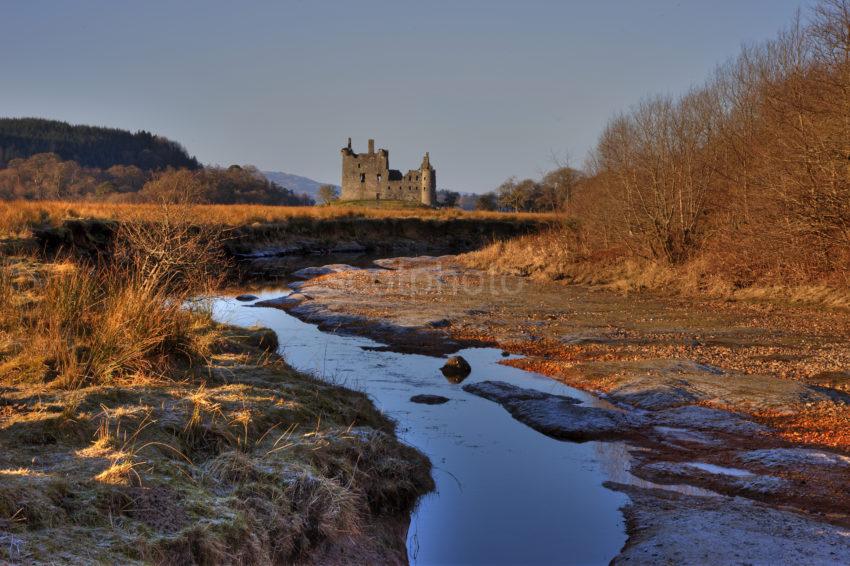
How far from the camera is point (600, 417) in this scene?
977 cm

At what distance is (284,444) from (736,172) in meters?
23.3

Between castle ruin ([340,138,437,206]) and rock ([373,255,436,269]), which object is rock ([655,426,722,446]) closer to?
rock ([373,255,436,269])

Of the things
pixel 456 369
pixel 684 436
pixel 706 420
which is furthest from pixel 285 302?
pixel 684 436

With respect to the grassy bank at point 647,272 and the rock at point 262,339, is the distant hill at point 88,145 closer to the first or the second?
the grassy bank at point 647,272

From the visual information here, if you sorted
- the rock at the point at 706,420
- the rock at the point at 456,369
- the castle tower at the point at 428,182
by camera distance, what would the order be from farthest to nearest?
the castle tower at the point at 428,182
the rock at the point at 456,369
the rock at the point at 706,420

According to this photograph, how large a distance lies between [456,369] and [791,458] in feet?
21.1

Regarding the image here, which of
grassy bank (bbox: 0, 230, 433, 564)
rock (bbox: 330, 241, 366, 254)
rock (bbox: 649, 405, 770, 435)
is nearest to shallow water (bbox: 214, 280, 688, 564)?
grassy bank (bbox: 0, 230, 433, 564)

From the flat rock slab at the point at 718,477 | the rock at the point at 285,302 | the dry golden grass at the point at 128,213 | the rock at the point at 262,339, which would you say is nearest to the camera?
the flat rock slab at the point at 718,477

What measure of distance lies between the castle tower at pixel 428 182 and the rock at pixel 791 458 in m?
98.0

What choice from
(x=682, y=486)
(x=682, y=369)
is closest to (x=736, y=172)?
(x=682, y=369)

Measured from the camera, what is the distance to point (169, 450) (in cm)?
582

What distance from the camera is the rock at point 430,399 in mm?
11000

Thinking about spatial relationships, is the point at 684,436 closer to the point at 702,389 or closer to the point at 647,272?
the point at 702,389

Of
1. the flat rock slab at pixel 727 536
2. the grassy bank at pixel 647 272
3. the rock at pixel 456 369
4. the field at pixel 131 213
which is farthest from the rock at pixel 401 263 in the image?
the flat rock slab at pixel 727 536
